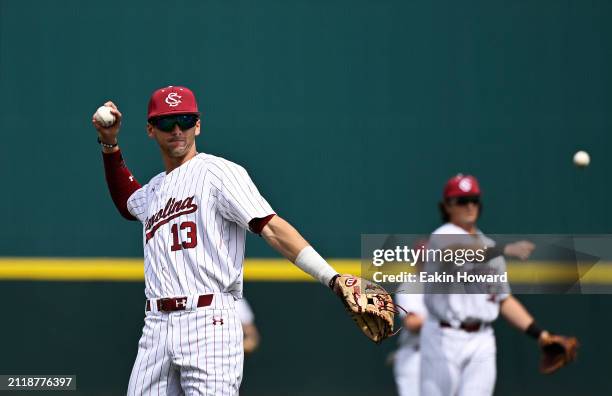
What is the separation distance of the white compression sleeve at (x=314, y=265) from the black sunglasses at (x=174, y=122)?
564 millimetres

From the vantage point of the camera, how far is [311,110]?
636 cm

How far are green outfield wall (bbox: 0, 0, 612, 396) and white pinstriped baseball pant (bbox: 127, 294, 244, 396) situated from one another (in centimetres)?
324

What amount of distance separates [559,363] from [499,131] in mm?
1957

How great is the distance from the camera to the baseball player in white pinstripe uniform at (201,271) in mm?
2684

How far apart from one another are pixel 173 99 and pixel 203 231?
43 cm

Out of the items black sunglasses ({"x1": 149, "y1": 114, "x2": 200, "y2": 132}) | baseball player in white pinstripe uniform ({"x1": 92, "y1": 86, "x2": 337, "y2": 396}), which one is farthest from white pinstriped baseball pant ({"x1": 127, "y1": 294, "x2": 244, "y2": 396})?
black sunglasses ({"x1": 149, "y1": 114, "x2": 200, "y2": 132})

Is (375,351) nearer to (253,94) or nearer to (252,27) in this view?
(253,94)

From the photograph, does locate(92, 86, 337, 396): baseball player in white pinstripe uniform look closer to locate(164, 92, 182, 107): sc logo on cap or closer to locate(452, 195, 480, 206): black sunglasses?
locate(164, 92, 182, 107): sc logo on cap

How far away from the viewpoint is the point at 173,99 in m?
2.94

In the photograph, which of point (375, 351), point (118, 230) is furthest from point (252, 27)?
point (375, 351)

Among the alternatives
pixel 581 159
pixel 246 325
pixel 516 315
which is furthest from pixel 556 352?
pixel 581 159

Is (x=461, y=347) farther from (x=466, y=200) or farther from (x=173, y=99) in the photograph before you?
(x=173, y=99)

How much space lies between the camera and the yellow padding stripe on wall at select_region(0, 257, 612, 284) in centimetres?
579

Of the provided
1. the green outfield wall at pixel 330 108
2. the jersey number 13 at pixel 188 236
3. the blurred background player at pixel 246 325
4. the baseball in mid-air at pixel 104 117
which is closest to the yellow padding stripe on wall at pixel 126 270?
the green outfield wall at pixel 330 108
